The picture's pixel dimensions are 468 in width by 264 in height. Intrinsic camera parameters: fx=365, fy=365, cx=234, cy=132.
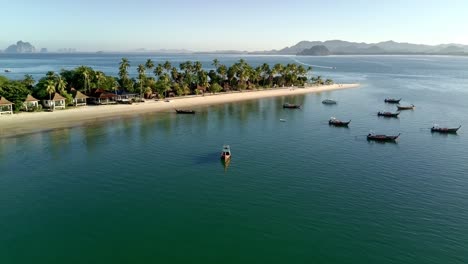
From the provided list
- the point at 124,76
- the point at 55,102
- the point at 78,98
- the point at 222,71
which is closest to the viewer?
the point at 55,102

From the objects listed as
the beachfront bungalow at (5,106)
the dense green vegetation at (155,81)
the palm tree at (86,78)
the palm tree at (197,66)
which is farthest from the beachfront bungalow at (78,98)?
the palm tree at (197,66)

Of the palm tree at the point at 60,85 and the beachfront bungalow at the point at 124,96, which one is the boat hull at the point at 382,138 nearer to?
the beachfront bungalow at the point at 124,96

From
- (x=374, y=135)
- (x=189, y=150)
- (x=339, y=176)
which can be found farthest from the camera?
(x=374, y=135)

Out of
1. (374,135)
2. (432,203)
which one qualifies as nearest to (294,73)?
(374,135)

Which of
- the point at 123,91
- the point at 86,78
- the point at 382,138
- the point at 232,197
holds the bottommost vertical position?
the point at 232,197

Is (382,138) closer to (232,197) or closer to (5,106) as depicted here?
(232,197)

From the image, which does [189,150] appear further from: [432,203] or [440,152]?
[440,152]

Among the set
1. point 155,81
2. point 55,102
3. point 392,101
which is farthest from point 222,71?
point 55,102

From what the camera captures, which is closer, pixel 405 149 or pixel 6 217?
pixel 6 217
